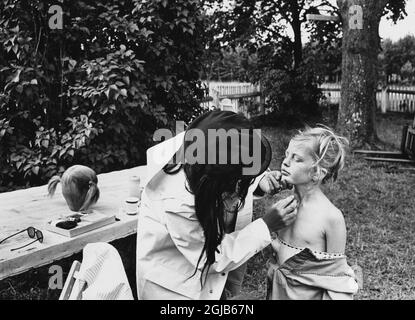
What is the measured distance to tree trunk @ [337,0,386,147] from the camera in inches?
284

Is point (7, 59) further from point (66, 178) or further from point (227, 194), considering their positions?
point (227, 194)

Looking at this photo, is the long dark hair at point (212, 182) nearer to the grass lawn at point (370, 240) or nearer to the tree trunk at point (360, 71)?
the grass lawn at point (370, 240)

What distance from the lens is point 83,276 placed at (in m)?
1.68

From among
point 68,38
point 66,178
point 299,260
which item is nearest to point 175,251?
point 299,260

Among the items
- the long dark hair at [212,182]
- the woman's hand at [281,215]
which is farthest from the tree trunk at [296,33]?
the long dark hair at [212,182]

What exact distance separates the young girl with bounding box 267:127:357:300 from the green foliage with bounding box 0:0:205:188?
275 centimetres

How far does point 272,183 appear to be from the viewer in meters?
2.26

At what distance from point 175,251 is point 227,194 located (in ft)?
1.06

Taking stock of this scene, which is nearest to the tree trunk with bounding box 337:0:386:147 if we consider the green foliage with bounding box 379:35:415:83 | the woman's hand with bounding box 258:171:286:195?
the woman's hand with bounding box 258:171:286:195

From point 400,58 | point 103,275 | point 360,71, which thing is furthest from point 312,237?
point 400,58

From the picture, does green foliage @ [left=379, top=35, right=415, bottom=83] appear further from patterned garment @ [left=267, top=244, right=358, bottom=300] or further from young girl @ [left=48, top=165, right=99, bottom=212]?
patterned garment @ [left=267, top=244, right=358, bottom=300]

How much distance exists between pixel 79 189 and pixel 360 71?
19.3ft

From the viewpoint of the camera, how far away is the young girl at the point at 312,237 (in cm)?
209

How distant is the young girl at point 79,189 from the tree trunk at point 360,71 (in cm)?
559
